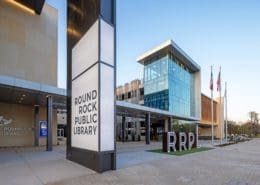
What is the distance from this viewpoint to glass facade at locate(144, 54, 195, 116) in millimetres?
46375

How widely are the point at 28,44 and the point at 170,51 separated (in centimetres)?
2745

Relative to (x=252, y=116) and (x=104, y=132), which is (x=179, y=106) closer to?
(x=104, y=132)

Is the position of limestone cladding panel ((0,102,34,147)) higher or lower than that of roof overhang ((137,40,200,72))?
lower

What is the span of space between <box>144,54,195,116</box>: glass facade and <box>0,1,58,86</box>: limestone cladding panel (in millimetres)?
22578

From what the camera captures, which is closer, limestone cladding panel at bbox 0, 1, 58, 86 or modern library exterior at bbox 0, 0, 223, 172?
modern library exterior at bbox 0, 0, 223, 172

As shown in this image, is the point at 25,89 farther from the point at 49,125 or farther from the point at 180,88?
the point at 180,88

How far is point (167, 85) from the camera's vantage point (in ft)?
150

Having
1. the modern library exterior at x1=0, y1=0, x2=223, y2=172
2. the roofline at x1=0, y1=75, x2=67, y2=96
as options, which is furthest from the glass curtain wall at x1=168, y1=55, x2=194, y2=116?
the roofline at x1=0, y1=75, x2=67, y2=96

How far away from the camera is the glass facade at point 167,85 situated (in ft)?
152

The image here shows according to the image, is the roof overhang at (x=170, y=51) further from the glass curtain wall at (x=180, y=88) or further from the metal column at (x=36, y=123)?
the metal column at (x=36, y=123)

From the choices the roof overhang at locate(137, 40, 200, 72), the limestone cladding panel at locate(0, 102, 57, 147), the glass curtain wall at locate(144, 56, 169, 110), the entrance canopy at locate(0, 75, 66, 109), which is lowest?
the limestone cladding panel at locate(0, 102, 57, 147)

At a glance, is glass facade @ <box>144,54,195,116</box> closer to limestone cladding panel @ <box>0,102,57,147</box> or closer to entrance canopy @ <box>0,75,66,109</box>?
limestone cladding panel @ <box>0,102,57,147</box>

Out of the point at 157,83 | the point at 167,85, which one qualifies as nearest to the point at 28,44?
the point at 167,85

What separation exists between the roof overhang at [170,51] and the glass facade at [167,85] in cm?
88
